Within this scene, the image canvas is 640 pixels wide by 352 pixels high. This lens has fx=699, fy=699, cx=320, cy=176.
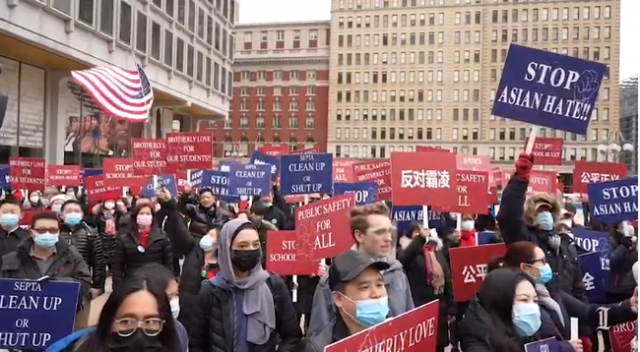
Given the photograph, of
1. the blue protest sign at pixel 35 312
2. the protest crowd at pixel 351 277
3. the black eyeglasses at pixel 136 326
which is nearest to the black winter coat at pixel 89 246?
the protest crowd at pixel 351 277

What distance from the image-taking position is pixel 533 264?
3979 millimetres

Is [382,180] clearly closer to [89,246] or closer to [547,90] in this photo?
[89,246]

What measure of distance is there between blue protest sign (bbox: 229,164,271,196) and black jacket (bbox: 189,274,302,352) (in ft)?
25.6

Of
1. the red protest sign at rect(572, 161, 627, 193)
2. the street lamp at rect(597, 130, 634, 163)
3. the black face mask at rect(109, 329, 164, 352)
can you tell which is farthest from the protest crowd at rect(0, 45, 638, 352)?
the street lamp at rect(597, 130, 634, 163)

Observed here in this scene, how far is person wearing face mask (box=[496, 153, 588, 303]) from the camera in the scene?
4570 mm

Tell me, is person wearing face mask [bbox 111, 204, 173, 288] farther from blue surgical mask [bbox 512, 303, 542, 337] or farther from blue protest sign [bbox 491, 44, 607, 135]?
blue surgical mask [bbox 512, 303, 542, 337]

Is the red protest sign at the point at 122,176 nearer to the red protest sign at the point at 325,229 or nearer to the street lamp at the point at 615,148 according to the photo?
the red protest sign at the point at 325,229

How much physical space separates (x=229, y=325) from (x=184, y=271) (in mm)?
2325

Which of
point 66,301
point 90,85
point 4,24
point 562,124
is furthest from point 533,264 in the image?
point 4,24

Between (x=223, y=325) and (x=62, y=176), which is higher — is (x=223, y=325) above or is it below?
below

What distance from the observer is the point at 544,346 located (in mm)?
3328

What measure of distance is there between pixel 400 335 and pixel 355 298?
26 cm

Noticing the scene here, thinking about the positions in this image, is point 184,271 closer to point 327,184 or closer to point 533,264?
point 533,264

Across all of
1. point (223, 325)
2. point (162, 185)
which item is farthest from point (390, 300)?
point (162, 185)
